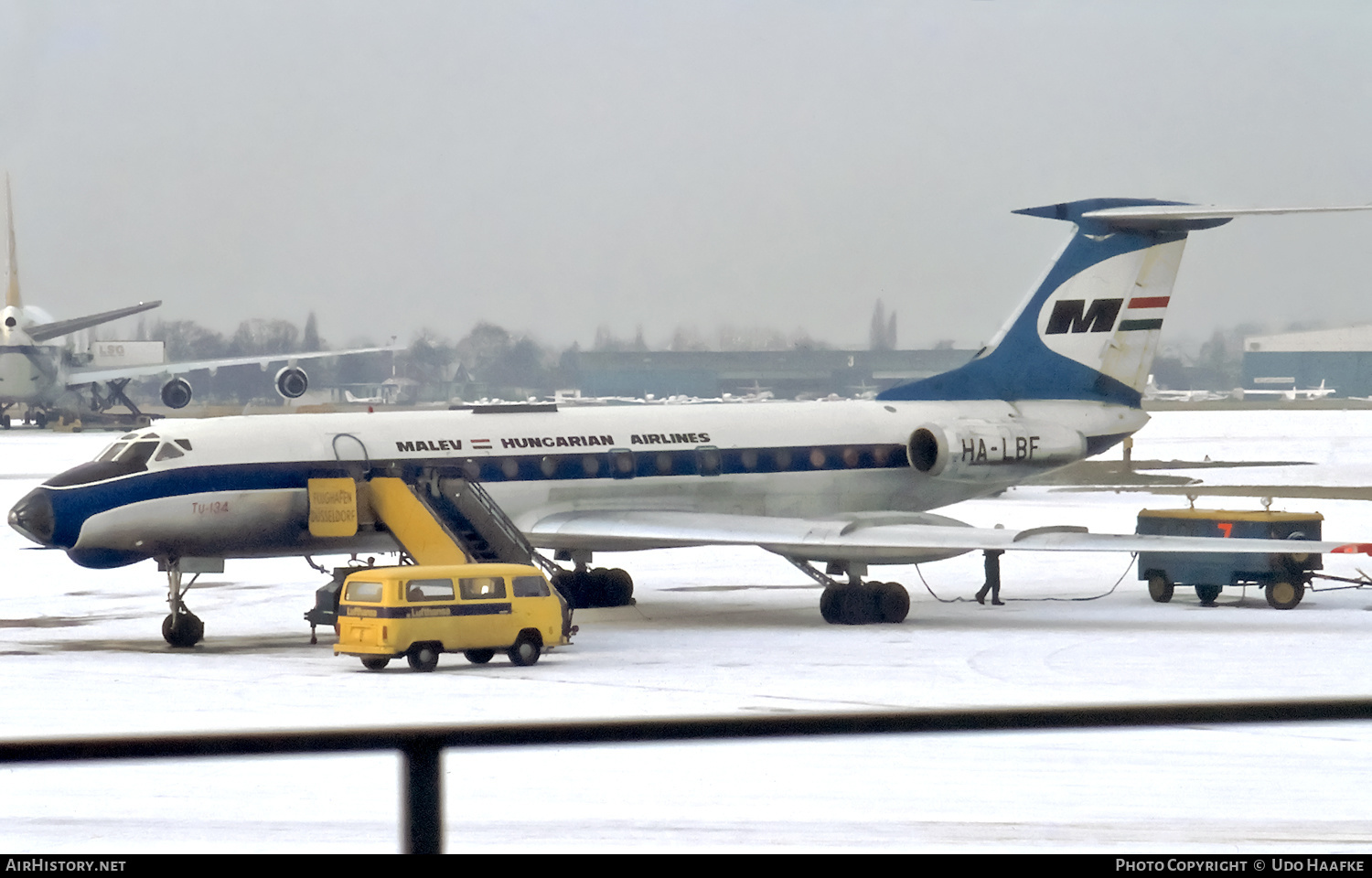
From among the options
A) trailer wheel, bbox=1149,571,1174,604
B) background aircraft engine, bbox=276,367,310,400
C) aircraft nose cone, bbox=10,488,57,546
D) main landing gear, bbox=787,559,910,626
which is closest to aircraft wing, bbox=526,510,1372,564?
main landing gear, bbox=787,559,910,626

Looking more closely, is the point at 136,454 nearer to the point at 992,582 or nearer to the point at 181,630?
the point at 181,630

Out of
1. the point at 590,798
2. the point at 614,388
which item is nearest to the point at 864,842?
the point at 590,798

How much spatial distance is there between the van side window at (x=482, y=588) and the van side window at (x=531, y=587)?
0.18 meters

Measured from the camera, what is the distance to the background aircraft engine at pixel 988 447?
944 inches

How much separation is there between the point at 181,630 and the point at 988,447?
11500mm

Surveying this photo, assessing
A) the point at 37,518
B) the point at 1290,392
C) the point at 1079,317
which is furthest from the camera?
the point at 1290,392

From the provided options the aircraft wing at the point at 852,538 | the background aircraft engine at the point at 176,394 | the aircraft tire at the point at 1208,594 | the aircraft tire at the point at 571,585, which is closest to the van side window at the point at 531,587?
the aircraft wing at the point at 852,538

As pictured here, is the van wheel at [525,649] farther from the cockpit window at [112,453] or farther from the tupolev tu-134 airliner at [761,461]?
the cockpit window at [112,453]

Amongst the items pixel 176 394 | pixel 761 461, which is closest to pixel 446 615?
pixel 761 461

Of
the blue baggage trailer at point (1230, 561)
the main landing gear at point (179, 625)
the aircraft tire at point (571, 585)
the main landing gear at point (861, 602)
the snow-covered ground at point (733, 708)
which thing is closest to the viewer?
the snow-covered ground at point (733, 708)

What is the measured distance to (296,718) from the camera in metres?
14.5

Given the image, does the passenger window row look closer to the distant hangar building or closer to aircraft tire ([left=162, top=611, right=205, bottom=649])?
aircraft tire ([left=162, top=611, right=205, bottom=649])

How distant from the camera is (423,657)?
57.3 ft
